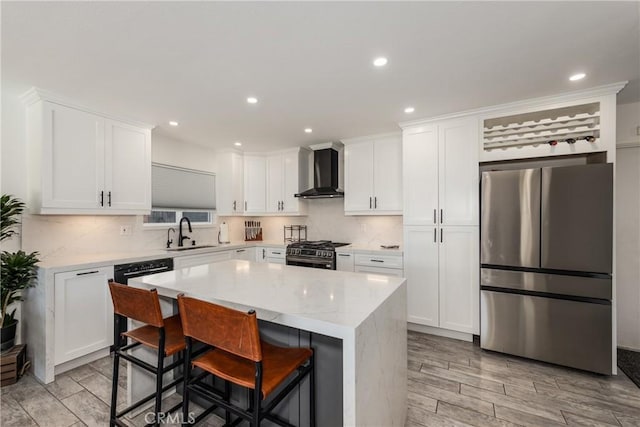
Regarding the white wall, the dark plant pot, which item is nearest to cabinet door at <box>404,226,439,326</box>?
the white wall

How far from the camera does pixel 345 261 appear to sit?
3.77m

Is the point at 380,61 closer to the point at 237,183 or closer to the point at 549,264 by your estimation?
the point at 549,264

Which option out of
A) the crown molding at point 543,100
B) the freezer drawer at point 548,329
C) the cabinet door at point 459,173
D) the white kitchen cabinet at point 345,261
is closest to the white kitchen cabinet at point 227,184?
the white kitchen cabinet at point 345,261

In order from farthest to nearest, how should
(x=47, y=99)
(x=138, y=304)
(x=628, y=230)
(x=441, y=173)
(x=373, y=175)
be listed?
1. (x=373, y=175)
2. (x=441, y=173)
3. (x=628, y=230)
4. (x=47, y=99)
5. (x=138, y=304)

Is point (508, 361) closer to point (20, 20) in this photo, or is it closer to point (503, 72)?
point (503, 72)

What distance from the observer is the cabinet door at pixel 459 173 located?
9.79 ft

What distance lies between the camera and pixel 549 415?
1.92m

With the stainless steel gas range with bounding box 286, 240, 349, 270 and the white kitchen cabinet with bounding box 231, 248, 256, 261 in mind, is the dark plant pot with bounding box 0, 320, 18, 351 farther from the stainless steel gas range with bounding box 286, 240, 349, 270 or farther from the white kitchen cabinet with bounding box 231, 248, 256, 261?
the stainless steel gas range with bounding box 286, 240, 349, 270

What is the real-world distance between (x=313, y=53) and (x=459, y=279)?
264 centimetres

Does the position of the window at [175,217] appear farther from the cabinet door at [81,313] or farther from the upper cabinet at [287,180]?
the cabinet door at [81,313]

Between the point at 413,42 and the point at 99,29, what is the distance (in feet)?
6.30

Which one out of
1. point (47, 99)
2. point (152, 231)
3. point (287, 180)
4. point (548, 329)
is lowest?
point (548, 329)

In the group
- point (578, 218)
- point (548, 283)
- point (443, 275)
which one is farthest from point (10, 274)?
point (578, 218)

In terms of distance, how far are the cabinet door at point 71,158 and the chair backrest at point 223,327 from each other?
2.27 meters
